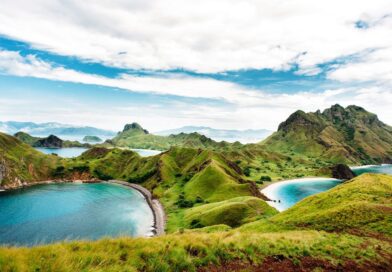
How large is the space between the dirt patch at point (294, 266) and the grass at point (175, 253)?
418 millimetres

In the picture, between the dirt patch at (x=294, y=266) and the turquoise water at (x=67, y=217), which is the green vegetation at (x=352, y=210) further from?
the turquoise water at (x=67, y=217)

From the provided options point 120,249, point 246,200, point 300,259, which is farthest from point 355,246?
point 246,200

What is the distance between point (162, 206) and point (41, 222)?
70.5 meters

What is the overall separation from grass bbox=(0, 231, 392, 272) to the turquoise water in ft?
344

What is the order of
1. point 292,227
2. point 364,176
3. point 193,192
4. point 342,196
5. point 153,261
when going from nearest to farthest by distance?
1. point 153,261
2. point 292,227
3. point 342,196
4. point 364,176
5. point 193,192

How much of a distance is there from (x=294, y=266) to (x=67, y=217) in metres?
164

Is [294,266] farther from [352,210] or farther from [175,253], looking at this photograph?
[352,210]

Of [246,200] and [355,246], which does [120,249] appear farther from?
[246,200]

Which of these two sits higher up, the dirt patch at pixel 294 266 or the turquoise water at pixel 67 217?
the dirt patch at pixel 294 266

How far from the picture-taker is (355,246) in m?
26.4

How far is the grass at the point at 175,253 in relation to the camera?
11.7 metres

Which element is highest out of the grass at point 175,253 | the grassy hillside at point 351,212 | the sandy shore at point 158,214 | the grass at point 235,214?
the grass at point 175,253

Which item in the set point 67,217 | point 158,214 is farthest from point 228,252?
point 67,217

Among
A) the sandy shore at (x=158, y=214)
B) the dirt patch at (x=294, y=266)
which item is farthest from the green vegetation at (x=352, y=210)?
the sandy shore at (x=158, y=214)
